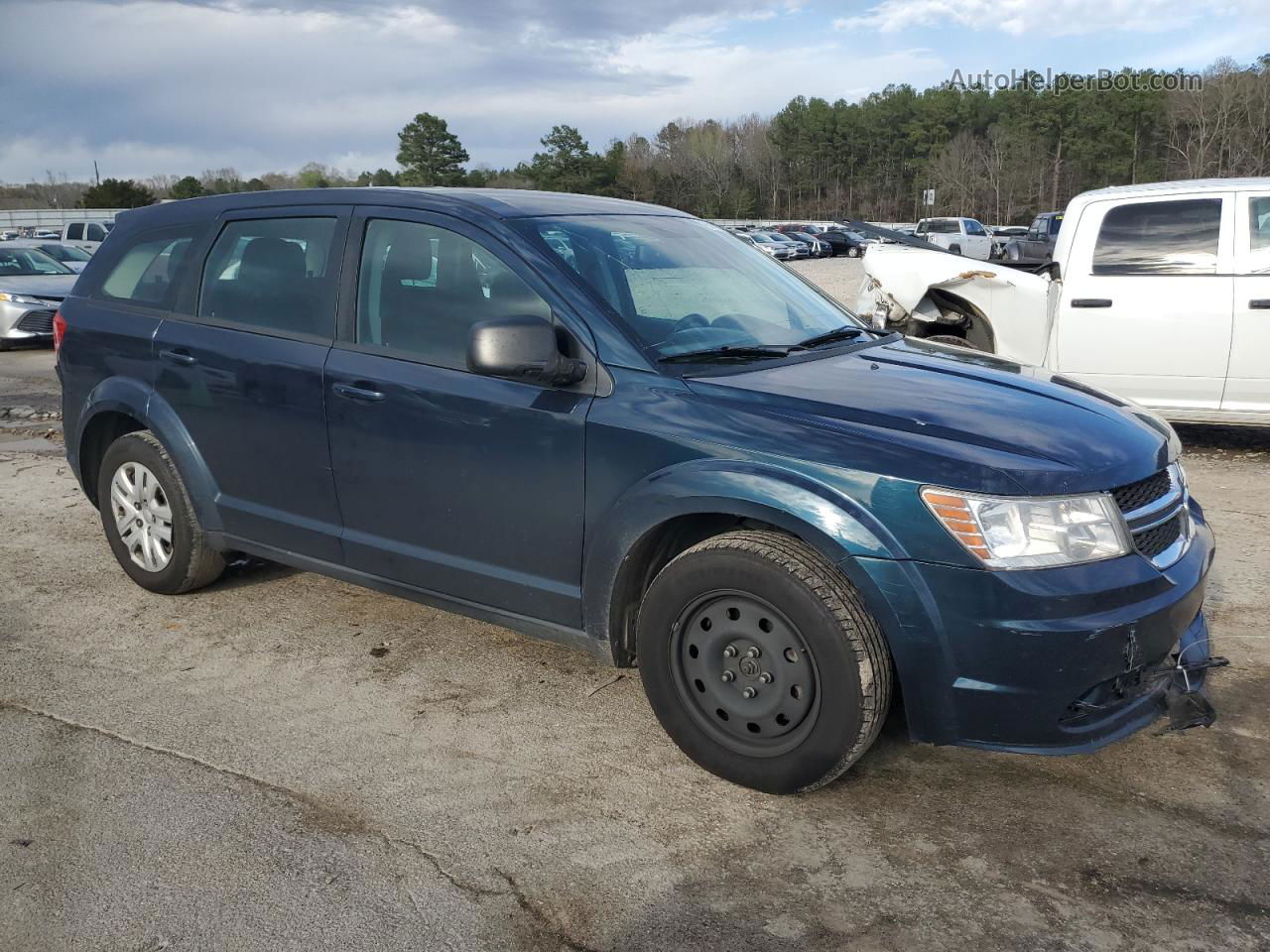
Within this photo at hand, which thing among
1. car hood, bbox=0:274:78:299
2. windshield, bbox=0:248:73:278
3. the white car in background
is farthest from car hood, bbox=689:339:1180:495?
the white car in background

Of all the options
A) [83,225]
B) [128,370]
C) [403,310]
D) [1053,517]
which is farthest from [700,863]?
[83,225]

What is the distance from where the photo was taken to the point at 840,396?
3213mm

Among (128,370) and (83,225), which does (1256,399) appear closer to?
(128,370)

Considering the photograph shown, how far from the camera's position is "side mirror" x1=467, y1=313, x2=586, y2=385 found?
10.7 feet

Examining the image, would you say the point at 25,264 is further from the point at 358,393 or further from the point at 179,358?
the point at 358,393

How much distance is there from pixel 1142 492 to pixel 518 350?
1.87 metres

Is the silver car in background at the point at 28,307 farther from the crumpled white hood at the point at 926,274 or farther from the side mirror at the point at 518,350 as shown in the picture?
the side mirror at the point at 518,350

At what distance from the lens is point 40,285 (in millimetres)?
15625

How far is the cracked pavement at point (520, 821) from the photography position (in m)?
2.62

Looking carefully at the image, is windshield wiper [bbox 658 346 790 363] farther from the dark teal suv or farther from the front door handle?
the front door handle

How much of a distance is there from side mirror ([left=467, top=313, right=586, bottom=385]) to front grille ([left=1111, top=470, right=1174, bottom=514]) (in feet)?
5.38

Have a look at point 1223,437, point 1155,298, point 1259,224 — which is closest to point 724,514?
point 1155,298

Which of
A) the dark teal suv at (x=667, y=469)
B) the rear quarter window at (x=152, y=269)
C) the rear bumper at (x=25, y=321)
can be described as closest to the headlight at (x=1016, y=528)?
the dark teal suv at (x=667, y=469)

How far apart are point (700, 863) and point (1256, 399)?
6125 millimetres
